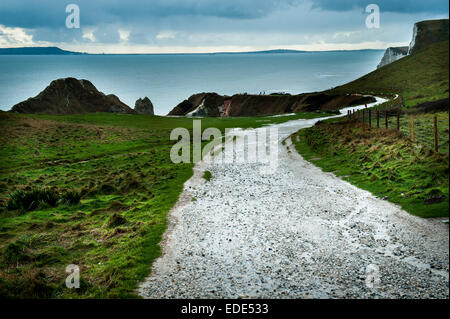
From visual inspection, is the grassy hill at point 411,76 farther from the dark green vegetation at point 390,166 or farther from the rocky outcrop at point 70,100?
the rocky outcrop at point 70,100

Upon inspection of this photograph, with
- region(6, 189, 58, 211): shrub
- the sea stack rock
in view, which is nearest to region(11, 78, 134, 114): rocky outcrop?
the sea stack rock

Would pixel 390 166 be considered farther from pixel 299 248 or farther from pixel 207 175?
pixel 207 175

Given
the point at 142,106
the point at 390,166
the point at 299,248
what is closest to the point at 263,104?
the point at 142,106

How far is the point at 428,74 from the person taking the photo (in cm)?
10338

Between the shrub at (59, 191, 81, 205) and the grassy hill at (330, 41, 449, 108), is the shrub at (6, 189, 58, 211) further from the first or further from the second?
the grassy hill at (330, 41, 449, 108)

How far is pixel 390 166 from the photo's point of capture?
21984 millimetres

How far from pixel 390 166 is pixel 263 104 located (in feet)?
283

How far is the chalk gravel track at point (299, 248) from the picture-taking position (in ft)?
34.1

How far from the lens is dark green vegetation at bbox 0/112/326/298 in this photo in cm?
1175

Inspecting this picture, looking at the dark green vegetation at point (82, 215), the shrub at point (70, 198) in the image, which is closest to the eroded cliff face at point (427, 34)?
the dark green vegetation at point (82, 215)

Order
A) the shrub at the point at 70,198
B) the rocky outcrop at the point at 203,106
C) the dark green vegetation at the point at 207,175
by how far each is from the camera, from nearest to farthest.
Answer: the shrub at the point at 70,198
the dark green vegetation at the point at 207,175
the rocky outcrop at the point at 203,106

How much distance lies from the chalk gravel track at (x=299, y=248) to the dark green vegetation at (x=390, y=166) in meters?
0.89

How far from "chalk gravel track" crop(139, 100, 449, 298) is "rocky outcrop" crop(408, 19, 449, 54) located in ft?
532

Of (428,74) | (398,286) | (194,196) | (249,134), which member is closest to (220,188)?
A: (194,196)
